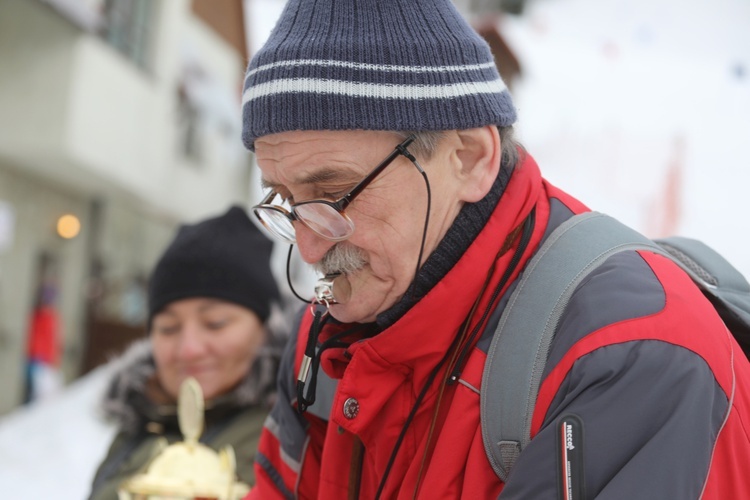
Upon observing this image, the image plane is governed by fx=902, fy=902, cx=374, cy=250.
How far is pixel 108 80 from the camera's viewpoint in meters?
10.5

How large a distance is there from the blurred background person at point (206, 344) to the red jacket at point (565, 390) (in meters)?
1.47

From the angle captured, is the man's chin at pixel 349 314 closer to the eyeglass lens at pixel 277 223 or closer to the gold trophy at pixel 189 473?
the eyeglass lens at pixel 277 223

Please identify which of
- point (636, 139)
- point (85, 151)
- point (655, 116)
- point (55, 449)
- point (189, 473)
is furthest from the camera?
point (85, 151)

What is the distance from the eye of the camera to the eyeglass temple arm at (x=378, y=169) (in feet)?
4.96

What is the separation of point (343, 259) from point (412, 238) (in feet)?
0.42

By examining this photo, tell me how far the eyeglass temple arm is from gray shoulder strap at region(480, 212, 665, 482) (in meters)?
0.28

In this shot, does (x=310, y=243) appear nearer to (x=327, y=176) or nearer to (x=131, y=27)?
(x=327, y=176)

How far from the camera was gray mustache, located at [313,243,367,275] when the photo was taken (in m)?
1.57

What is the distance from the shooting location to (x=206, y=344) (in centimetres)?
322

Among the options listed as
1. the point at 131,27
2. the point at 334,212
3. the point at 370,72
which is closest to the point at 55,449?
the point at 334,212

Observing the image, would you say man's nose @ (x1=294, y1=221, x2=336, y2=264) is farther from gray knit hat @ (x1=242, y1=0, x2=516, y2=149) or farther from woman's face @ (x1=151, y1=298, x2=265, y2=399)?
woman's face @ (x1=151, y1=298, x2=265, y2=399)

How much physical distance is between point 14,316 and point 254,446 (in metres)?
7.98

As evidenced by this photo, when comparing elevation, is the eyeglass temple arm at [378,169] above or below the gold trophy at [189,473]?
above

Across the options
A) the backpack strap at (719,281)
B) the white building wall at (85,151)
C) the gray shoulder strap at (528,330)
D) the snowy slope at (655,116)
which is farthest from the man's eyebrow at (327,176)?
the white building wall at (85,151)
